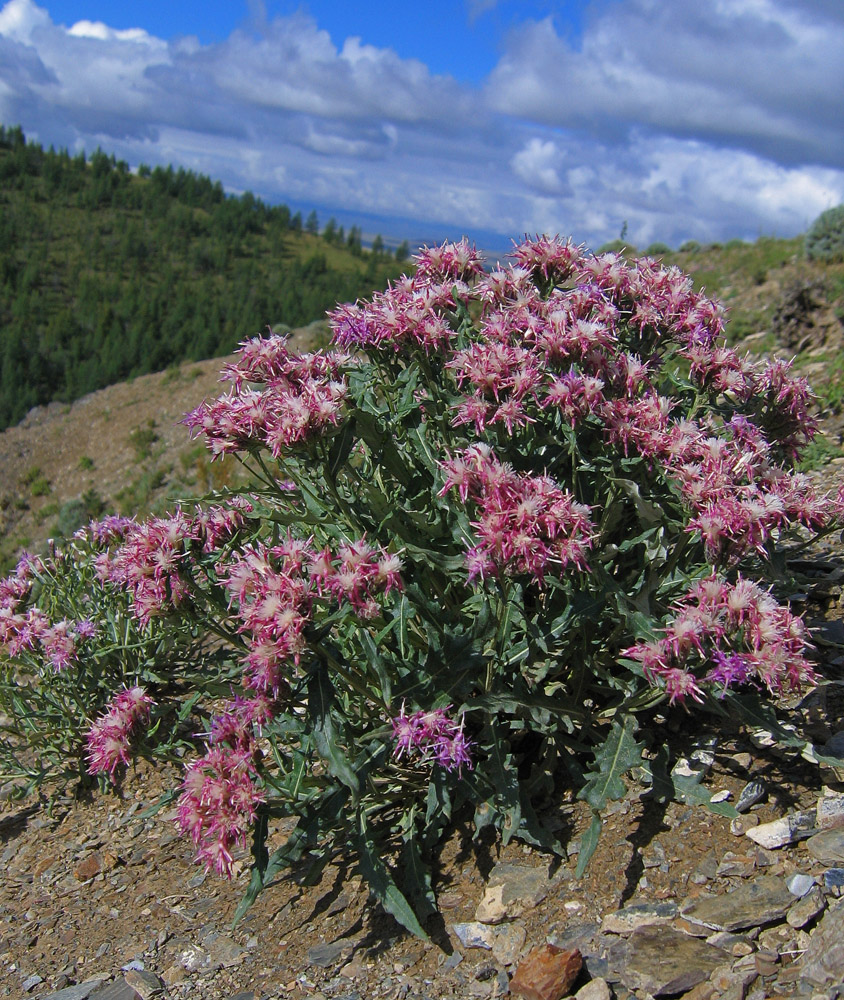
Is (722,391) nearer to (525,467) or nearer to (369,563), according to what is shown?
(525,467)

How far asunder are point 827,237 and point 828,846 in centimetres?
1355

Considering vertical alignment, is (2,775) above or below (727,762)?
below

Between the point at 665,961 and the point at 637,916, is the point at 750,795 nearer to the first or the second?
the point at 637,916

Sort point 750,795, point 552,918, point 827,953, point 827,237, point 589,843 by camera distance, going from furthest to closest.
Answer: point 827,237, point 750,795, point 552,918, point 589,843, point 827,953

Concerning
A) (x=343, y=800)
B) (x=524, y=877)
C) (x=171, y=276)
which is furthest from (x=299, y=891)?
(x=171, y=276)

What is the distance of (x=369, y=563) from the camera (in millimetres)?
2148

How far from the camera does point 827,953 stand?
6.30ft

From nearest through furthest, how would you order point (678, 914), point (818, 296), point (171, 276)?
point (678, 914) < point (818, 296) < point (171, 276)

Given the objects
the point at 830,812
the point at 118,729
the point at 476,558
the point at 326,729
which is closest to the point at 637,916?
the point at 830,812

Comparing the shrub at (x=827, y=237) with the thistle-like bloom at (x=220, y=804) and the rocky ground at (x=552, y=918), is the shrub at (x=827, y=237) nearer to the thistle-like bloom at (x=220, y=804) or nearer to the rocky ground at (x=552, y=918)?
the rocky ground at (x=552, y=918)

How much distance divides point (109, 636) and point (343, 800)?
2.01 m

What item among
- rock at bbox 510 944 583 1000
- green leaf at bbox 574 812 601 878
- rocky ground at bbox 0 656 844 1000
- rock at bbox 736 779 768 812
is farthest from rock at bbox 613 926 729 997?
rock at bbox 736 779 768 812

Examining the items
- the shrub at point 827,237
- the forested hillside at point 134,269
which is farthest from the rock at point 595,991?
the forested hillside at point 134,269

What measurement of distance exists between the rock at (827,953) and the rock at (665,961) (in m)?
0.22
